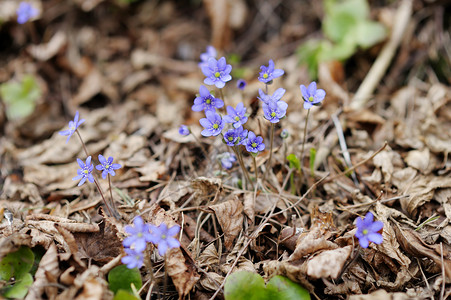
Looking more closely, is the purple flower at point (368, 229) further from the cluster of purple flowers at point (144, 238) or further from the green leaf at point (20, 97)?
the green leaf at point (20, 97)

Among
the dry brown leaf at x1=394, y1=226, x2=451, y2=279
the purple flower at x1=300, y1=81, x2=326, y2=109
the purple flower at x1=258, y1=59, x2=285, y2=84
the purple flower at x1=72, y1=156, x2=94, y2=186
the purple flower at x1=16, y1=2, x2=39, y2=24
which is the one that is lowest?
the dry brown leaf at x1=394, y1=226, x2=451, y2=279

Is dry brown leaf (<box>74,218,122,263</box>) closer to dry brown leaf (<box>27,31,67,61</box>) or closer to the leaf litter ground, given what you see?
the leaf litter ground

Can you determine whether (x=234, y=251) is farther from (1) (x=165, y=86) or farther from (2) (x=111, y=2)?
(2) (x=111, y=2)

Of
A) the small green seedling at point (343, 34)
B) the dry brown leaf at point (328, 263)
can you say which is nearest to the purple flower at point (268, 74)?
the dry brown leaf at point (328, 263)

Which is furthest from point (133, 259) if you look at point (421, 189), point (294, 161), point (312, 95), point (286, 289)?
point (421, 189)

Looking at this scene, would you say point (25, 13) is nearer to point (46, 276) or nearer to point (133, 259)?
point (46, 276)

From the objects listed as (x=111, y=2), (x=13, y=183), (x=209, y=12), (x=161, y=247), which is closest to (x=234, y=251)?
(x=161, y=247)

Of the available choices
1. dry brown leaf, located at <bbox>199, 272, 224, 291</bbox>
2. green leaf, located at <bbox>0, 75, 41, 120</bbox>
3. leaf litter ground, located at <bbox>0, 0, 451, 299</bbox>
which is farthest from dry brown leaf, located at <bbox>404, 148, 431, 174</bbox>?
green leaf, located at <bbox>0, 75, 41, 120</bbox>
